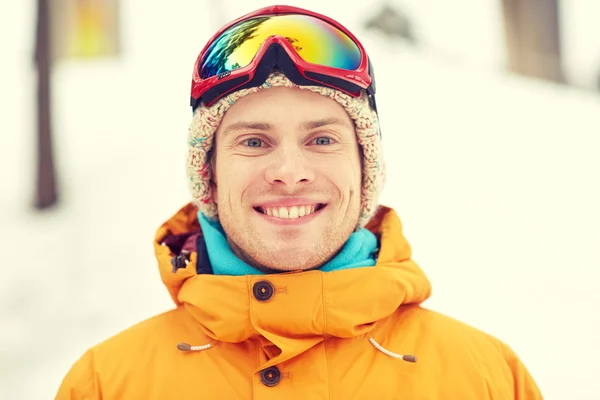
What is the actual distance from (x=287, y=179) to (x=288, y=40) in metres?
0.51

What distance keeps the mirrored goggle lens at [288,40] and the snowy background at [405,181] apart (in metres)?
2.17

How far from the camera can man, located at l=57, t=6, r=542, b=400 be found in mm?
1771

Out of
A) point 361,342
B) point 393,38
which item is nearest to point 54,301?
point 361,342

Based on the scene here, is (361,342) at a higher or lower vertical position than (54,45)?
lower

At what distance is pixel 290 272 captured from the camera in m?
1.91

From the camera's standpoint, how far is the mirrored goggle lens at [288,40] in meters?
1.97

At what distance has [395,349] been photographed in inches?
73.3

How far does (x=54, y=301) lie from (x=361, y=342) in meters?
2.63

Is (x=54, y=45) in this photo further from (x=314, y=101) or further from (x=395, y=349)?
(x=395, y=349)

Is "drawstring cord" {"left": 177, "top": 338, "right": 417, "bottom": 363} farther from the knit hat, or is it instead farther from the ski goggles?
the ski goggles

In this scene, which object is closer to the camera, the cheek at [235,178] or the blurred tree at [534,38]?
the cheek at [235,178]

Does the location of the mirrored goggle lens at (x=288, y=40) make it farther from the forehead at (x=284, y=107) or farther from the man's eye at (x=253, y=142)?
the man's eye at (x=253, y=142)

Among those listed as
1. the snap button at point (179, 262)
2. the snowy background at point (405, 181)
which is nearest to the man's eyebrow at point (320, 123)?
the snap button at point (179, 262)

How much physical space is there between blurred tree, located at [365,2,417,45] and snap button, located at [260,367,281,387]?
4987 millimetres
